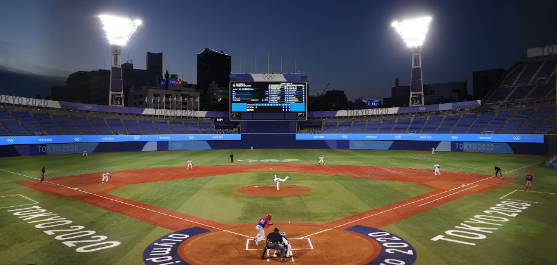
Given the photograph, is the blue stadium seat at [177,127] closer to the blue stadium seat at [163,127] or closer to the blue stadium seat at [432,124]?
the blue stadium seat at [163,127]

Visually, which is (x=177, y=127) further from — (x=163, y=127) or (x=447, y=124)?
(x=447, y=124)

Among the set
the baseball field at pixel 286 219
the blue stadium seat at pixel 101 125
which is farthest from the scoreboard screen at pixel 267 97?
the baseball field at pixel 286 219

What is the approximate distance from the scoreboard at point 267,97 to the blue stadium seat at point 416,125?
21.3 metres

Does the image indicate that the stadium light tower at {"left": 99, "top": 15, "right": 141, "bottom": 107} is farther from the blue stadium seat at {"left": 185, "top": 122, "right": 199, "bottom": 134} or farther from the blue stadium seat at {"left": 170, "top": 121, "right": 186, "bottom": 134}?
the blue stadium seat at {"left": 185, "top": 122, "right": 199, "bottom": 134}

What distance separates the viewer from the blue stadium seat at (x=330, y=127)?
2895 inches

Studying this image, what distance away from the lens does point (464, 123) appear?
58531mm

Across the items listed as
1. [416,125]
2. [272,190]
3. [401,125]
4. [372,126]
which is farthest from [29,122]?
[416,125]

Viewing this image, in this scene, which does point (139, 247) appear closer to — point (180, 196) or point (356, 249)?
point (356, 249)

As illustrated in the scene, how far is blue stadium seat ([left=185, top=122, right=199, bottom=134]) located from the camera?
6950 cm

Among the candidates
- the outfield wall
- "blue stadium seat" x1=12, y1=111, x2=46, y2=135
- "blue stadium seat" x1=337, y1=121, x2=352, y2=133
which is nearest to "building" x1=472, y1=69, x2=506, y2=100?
"blue stadium seat" x1=337, y1=121, x2=352, y2=133

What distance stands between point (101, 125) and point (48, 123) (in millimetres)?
8222

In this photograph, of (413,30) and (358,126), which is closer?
(413,30)

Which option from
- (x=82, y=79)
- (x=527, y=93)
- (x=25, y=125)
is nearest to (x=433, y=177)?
(x=527, y=93)

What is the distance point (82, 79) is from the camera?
154m
